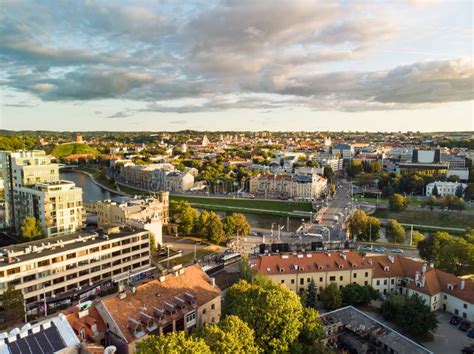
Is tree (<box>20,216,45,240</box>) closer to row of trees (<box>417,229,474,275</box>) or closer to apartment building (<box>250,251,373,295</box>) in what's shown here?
apartment building (<box>250,251,373,295</box>)

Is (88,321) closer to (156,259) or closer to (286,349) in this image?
(286,349)

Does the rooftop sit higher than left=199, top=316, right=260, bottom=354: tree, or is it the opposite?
left=199, top=316, right=260, bottom=354: tree

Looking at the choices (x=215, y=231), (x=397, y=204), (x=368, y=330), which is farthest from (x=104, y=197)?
(x=368, y=330)

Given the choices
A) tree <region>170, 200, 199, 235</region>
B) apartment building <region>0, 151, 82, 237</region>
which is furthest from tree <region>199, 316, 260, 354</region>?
apartment building <region>0, 151, 82, 237</region>

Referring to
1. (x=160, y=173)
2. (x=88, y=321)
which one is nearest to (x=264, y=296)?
(x=88, y=321)

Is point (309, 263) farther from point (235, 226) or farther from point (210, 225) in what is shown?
point (235, 226)

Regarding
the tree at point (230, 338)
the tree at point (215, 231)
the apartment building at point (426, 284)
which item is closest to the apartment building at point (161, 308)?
the tree at point (230, 338)
